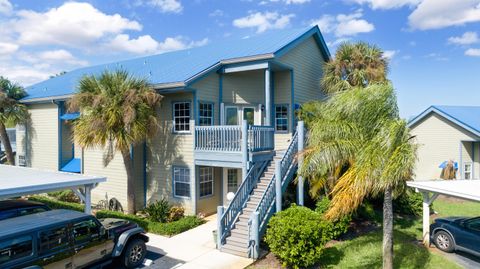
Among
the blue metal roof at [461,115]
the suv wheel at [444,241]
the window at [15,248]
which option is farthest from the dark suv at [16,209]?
the blue metal roof at [461,115]

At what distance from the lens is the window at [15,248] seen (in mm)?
6508

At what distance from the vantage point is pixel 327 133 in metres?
9.04

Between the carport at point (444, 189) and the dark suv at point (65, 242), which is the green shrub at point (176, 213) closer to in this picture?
the dark suv at point (65, 242)

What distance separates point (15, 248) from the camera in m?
6.69

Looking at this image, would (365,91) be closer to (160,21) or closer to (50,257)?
(50,257)

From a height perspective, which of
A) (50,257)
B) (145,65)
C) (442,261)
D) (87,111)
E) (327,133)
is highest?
(145,65)

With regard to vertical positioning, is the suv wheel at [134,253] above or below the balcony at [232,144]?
below

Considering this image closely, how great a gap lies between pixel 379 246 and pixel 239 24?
17806mm

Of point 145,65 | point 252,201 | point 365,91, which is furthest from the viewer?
point 145,65

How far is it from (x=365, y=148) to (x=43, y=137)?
20.7 m

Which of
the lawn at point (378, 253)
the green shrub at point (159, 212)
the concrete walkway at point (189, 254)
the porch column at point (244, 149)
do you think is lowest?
the lawn at point (378, 253)

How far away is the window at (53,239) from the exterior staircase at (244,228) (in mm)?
4963

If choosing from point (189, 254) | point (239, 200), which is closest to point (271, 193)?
point (239, 200)

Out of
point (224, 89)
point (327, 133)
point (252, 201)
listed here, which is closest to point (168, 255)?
point (252, 201)
